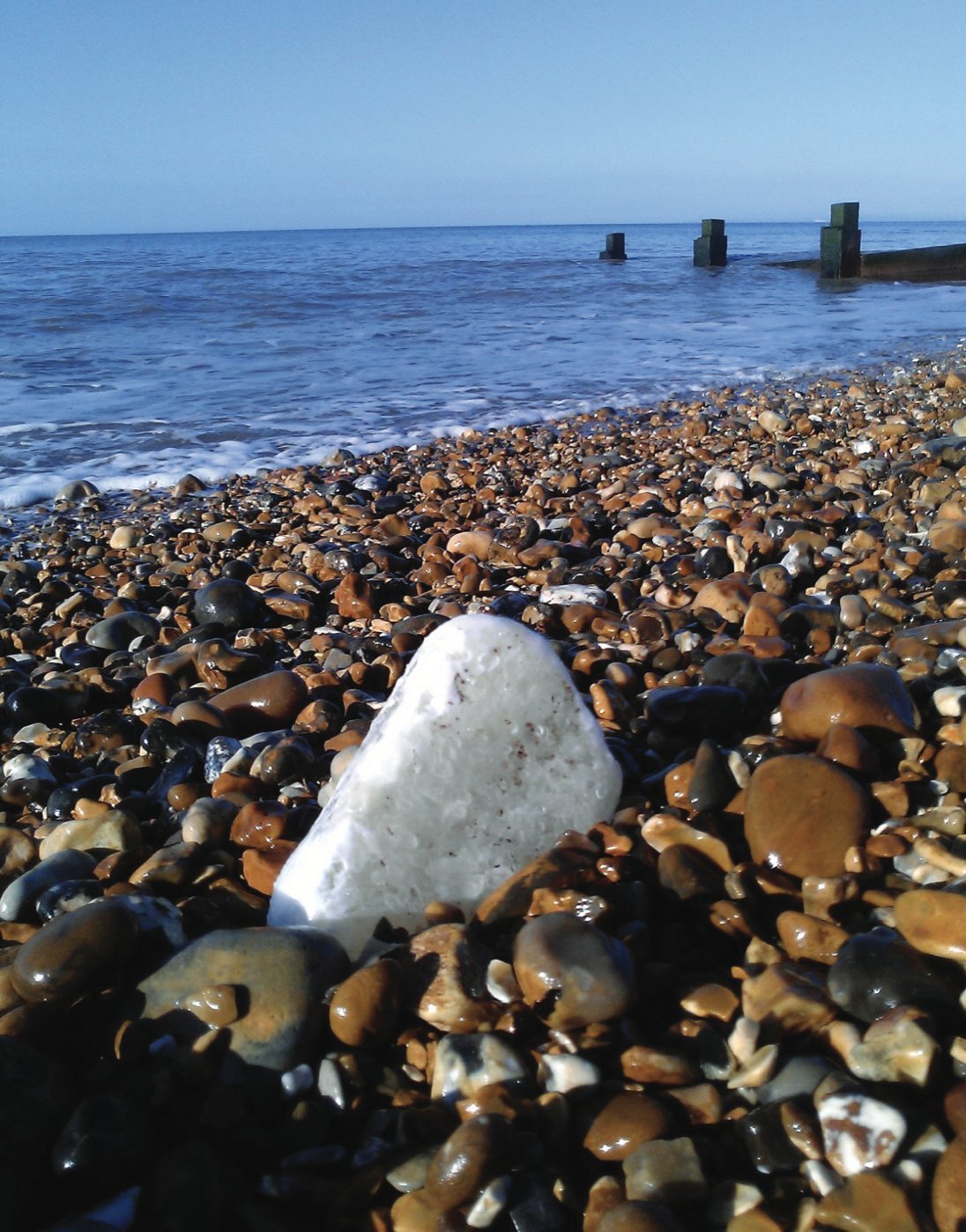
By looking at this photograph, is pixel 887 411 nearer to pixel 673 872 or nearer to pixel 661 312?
pixel 673 872

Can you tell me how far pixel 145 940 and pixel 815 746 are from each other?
1401 millimetres

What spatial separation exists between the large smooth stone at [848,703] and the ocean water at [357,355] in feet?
15.7

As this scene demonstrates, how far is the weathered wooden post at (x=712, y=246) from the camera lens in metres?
26.1

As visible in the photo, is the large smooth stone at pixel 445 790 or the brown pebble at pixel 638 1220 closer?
the brown pebble at pixel 638 1220

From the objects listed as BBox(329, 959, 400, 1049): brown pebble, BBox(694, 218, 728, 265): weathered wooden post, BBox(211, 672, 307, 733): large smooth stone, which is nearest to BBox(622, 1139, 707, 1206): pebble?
BBox(329, 959, 400, 1049): brown pebble

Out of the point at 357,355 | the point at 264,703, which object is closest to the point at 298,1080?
the point at 264,703

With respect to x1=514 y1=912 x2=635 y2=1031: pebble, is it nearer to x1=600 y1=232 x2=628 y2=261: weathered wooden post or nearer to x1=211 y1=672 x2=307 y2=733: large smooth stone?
x1=211 y1=672 x2=307 y2=733: large smooth stone

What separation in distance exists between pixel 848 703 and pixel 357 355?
31.4 ft

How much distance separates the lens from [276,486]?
5594mm

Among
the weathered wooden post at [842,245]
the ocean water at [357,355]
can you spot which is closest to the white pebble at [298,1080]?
the ocean water at [357,355]

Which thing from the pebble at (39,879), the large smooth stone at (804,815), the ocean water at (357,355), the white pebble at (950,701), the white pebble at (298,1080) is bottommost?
the white pebble at (298,1080)

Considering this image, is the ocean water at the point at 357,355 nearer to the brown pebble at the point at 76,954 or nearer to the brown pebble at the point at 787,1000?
the brown pebble at the point at 76,954

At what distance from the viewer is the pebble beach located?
3.80 ft

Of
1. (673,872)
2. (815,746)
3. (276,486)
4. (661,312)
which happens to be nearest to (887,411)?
(276,486)
